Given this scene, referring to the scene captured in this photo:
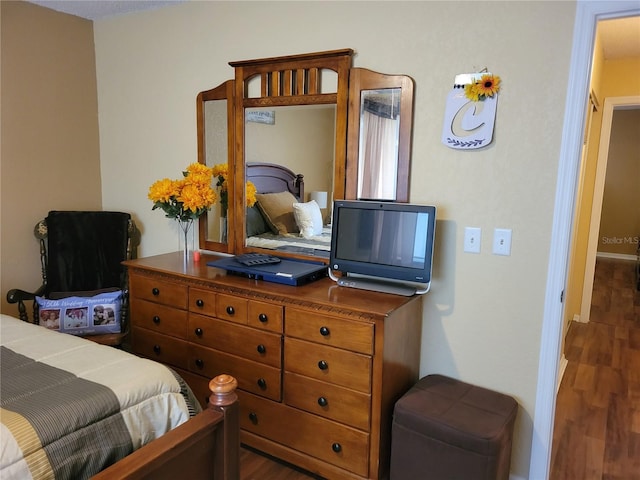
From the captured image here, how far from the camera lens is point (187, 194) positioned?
101 inches

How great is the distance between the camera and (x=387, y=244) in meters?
2.15

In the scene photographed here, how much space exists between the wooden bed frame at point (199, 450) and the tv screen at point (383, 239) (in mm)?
975

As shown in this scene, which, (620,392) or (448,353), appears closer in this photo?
(448,353)

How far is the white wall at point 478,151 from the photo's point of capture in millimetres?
1908

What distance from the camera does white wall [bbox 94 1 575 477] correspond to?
1908mm

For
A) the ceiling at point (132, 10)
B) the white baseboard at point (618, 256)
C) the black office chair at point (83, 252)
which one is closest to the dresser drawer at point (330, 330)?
the black office chair at point (83, 252)

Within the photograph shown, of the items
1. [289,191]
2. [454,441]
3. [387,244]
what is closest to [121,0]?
[289,191]

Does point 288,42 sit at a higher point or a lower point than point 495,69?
higher

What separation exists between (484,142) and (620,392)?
7.15 feet

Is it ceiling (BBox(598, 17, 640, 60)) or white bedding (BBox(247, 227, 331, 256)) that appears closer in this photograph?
white bedding (BBox(247, 227, 331, 256))

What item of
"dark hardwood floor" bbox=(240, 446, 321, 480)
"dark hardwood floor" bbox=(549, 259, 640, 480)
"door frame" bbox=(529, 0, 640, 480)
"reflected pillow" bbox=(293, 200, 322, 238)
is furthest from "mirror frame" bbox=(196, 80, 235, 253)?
"dark hardwood floor" bbox=(549, 259, 640, 480)

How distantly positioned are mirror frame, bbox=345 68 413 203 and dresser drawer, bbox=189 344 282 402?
947 millimetres

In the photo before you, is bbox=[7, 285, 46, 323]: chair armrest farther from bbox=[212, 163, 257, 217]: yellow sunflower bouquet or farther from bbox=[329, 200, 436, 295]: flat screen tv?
bbox=[329, 200, 436, 295]: flat screen tv

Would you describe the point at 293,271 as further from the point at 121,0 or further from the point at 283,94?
the point at 121,0
